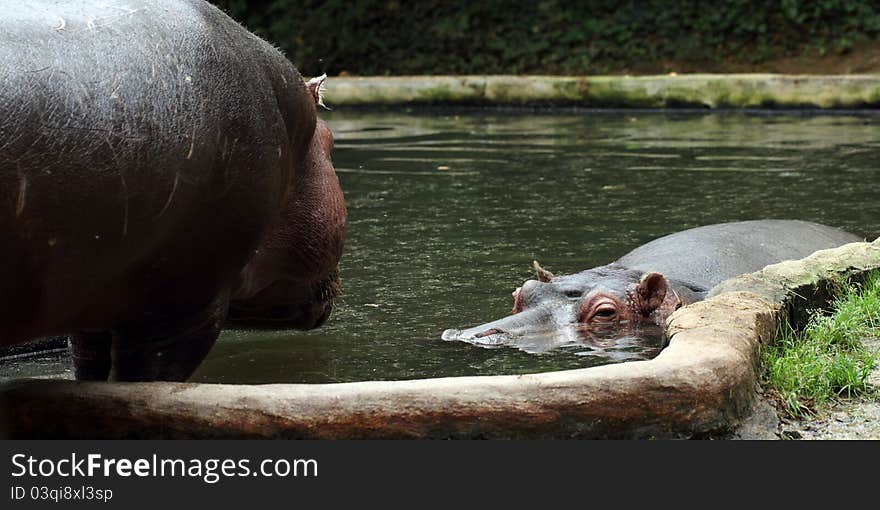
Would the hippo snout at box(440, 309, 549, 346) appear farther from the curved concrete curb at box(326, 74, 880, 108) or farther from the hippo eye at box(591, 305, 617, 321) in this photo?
the curved concrete curb at box(326, 74, 880, 108)

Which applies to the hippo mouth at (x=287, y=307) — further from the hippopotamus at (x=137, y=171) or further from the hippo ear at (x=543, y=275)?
the hippo ear at (x=543, y=275)

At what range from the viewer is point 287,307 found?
13.3 ft

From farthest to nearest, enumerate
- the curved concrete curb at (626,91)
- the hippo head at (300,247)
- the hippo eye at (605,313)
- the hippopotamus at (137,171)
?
the curved concrete curb at (626,91) → the hippo eye at (605,313) → the hippo head at (300,247) → the hippopotamus at (137,171)

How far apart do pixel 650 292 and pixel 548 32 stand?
1231 cm

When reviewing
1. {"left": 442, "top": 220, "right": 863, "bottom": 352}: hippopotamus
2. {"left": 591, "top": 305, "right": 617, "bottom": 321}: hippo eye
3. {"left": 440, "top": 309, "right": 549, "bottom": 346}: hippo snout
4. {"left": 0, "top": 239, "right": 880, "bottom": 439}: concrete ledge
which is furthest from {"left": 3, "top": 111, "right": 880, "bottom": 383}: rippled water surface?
{"left": 0, "top": 239, "right": 880, "bottom": 439}: concrete ledge

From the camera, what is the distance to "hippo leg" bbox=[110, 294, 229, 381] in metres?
3.36

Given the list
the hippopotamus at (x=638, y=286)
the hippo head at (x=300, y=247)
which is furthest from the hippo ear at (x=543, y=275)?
the hippo head at (x=300, y=247)

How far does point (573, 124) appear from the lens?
1275 centimetres

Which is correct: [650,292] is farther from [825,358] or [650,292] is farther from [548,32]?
[548,32]

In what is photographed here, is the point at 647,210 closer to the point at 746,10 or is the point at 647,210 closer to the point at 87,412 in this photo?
the point at 87,412

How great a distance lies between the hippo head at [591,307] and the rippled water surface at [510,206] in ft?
0.58

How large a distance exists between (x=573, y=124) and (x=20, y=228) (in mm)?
10298

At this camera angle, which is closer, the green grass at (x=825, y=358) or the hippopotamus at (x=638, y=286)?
the green grass at (x=825, y=358)

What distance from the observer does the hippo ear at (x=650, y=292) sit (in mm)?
4922
